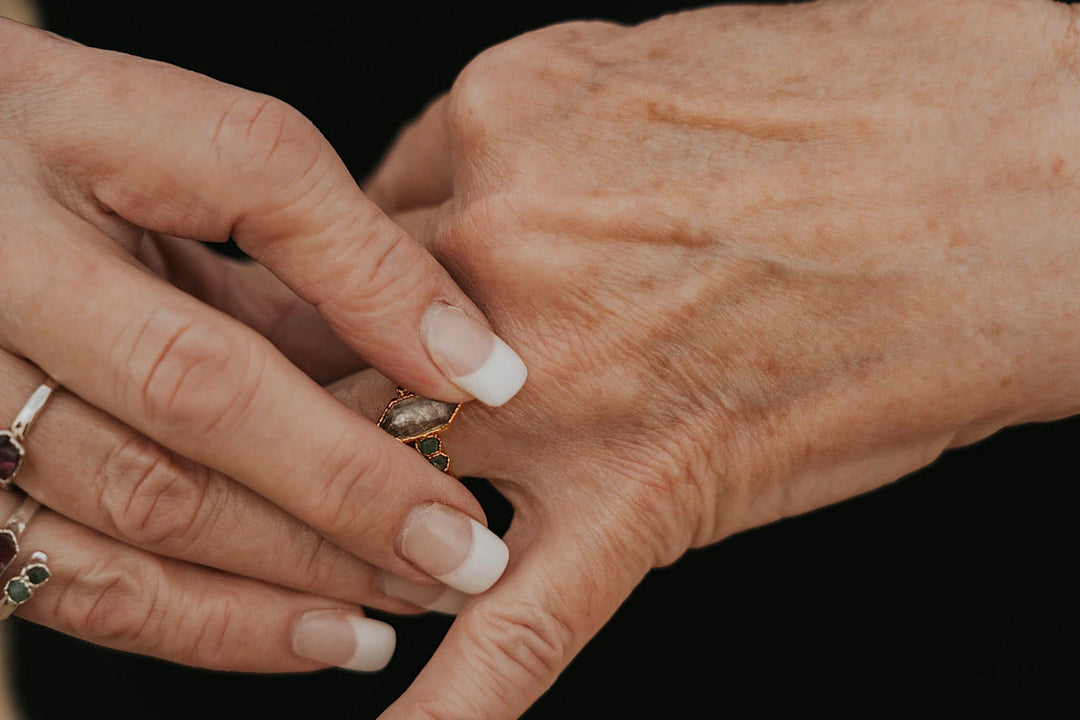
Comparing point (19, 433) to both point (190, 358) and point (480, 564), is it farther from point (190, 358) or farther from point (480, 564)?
point (480, 564)

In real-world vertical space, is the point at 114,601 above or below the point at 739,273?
below

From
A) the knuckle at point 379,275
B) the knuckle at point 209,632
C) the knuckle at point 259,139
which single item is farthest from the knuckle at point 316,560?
the knuckle at point 259,139

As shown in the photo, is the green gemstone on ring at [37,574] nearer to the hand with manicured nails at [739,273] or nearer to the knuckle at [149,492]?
the knuckle at [149,492]

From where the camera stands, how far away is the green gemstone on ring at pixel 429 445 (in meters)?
1.22

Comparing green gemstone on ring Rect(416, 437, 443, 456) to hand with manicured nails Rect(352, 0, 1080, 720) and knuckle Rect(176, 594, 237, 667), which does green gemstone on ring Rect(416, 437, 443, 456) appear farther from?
knuckle Rect(176, 594, 237, 667)

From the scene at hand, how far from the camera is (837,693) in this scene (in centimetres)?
142

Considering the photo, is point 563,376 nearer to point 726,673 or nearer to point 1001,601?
point 726,673

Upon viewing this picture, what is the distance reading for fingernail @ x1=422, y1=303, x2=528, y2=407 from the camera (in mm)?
1138

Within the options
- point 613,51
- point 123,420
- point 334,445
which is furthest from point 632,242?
point 123,420

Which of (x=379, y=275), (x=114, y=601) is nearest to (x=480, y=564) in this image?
(x=379, y=275)

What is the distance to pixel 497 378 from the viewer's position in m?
1.17

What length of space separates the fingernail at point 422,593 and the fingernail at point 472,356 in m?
0.28

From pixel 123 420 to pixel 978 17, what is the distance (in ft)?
3.86

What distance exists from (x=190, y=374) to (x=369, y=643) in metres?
0.47
